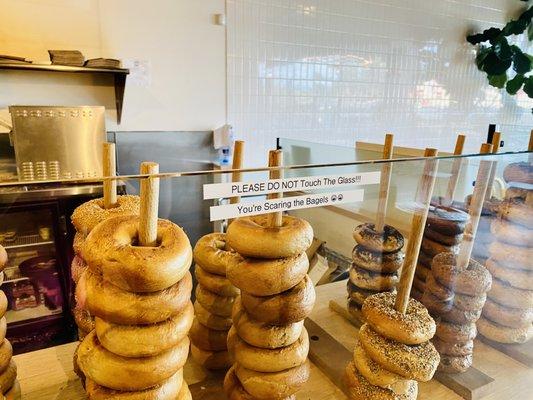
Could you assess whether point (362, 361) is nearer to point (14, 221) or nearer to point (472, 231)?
point (472, 231)

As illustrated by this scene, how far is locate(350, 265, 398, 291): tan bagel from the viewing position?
1.25m

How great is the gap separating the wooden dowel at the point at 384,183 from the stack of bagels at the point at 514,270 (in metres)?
0.39

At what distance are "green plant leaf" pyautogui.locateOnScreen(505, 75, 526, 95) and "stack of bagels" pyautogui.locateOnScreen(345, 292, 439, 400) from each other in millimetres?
5528

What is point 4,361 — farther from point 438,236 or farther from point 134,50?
point 134,50

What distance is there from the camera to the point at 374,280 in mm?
1253

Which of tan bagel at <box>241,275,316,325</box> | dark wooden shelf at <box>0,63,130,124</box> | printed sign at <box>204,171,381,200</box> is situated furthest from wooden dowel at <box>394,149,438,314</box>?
dark wooden shelf at <box>0,63,130,124</box>

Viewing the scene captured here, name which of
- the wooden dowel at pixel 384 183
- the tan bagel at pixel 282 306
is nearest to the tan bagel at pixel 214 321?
the tan bagel at pixel 282 306

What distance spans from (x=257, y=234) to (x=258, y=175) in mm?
120

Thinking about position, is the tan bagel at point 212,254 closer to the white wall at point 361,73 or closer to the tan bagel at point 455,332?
the tan bagel at point 455,332

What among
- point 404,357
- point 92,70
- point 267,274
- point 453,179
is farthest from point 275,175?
point 92,70

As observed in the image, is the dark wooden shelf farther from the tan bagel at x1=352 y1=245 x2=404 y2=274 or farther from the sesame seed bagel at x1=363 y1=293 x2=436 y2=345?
the sesame seed bagel at x1=363 y1=293 x2=436 y2=345

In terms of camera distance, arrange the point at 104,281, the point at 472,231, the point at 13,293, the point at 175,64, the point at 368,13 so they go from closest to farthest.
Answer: the point at 104,281 → the point at 472,231 → the point at 13,293 → the point at 175,64 → the point at 368,13

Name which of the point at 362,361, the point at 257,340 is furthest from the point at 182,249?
the point at 362,361

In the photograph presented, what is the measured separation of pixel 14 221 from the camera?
257 cm
